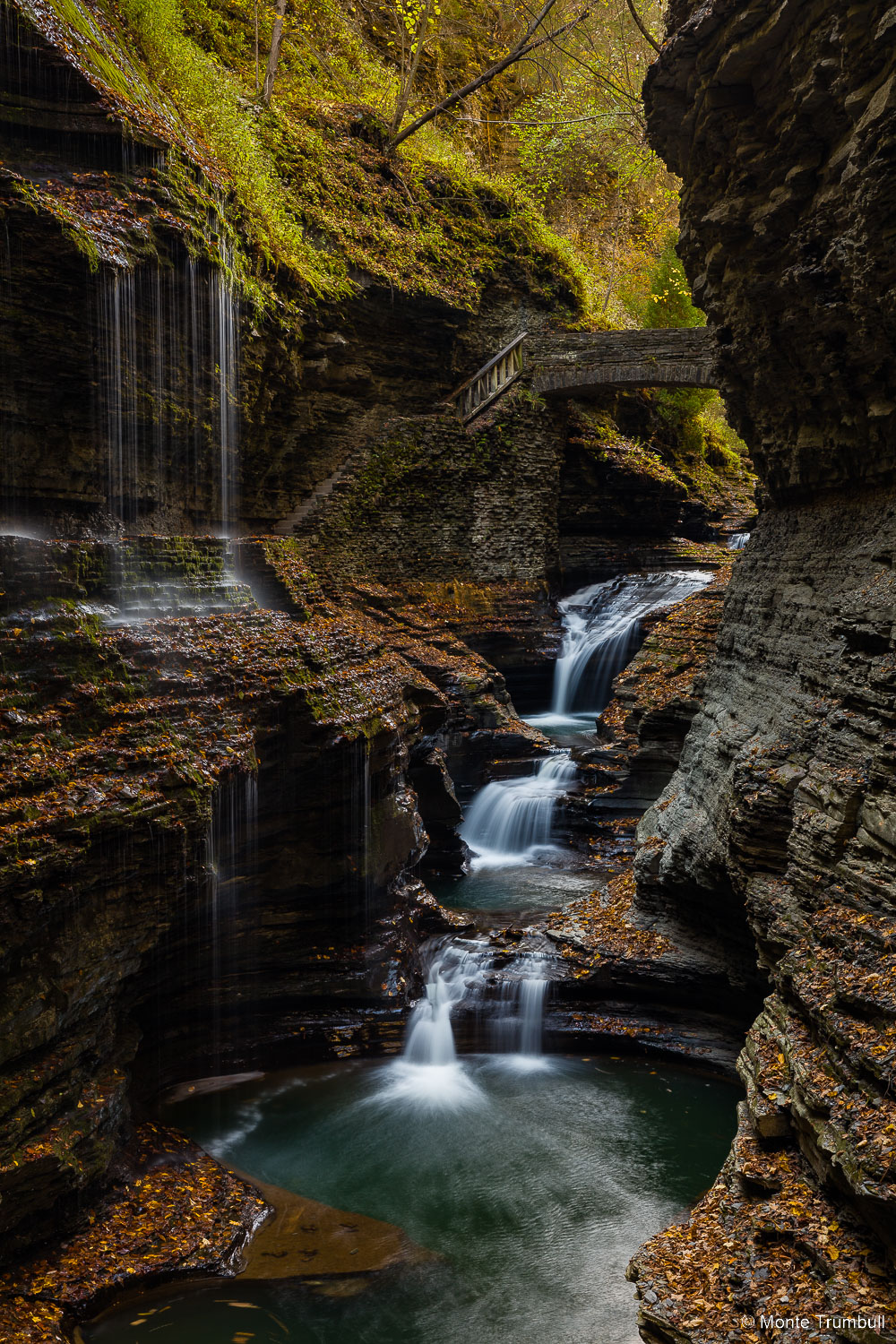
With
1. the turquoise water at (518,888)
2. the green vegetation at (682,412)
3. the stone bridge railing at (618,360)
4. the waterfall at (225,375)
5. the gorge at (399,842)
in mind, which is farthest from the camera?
the green vegetation at (682,412)

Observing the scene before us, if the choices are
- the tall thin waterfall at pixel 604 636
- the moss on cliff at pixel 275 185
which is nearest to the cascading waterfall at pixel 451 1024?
the moss on cliff at pixel 275 185

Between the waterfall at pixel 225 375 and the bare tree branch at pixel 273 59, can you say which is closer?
the waterfall at pixel 225 375

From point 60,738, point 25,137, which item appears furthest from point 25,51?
point 60,738

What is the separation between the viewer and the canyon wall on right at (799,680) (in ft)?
13.4

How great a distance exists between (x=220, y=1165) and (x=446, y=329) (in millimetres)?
18320

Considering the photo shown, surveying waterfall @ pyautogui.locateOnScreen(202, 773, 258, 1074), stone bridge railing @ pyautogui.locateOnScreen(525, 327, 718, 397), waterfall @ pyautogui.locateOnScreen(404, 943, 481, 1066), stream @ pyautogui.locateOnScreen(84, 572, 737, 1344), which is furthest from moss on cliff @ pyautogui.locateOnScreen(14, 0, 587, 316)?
stream @ pyautogui.locateOnScreen(84, 572, 737, 1344)

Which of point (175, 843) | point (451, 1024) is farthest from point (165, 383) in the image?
point (451, 1024)

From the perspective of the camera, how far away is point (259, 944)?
854 cm

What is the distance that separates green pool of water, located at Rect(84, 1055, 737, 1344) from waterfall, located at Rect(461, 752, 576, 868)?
17.1 ft

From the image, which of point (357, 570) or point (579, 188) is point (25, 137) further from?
point (579, 188)

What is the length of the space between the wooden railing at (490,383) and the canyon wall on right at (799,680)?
501 inches

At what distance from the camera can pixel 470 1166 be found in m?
7.23

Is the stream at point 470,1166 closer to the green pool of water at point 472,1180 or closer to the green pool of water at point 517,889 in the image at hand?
the green pool of water at point 472,1180

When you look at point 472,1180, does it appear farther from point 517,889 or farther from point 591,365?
point 591,365
